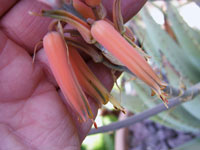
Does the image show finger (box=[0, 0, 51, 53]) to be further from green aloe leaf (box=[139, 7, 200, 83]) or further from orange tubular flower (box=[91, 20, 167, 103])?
green aloe leaf (box=[139, 7, 200, 83])

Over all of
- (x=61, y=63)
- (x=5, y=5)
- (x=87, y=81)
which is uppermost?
(x=5, y=5)

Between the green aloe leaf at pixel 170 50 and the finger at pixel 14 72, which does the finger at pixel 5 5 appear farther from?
the green aloe leaf at pixel 170 50

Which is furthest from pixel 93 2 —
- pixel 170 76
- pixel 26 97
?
pixel 170 76

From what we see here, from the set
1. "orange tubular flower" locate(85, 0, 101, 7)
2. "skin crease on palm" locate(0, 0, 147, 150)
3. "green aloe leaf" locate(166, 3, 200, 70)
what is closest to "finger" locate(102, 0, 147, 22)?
"skin crease on palm" locate(0, 0, 147, 150)

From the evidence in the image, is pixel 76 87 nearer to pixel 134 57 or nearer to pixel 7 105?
pixel 134 57

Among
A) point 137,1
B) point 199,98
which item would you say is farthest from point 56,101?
point 199,98

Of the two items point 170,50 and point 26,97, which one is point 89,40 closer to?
point 26,97
